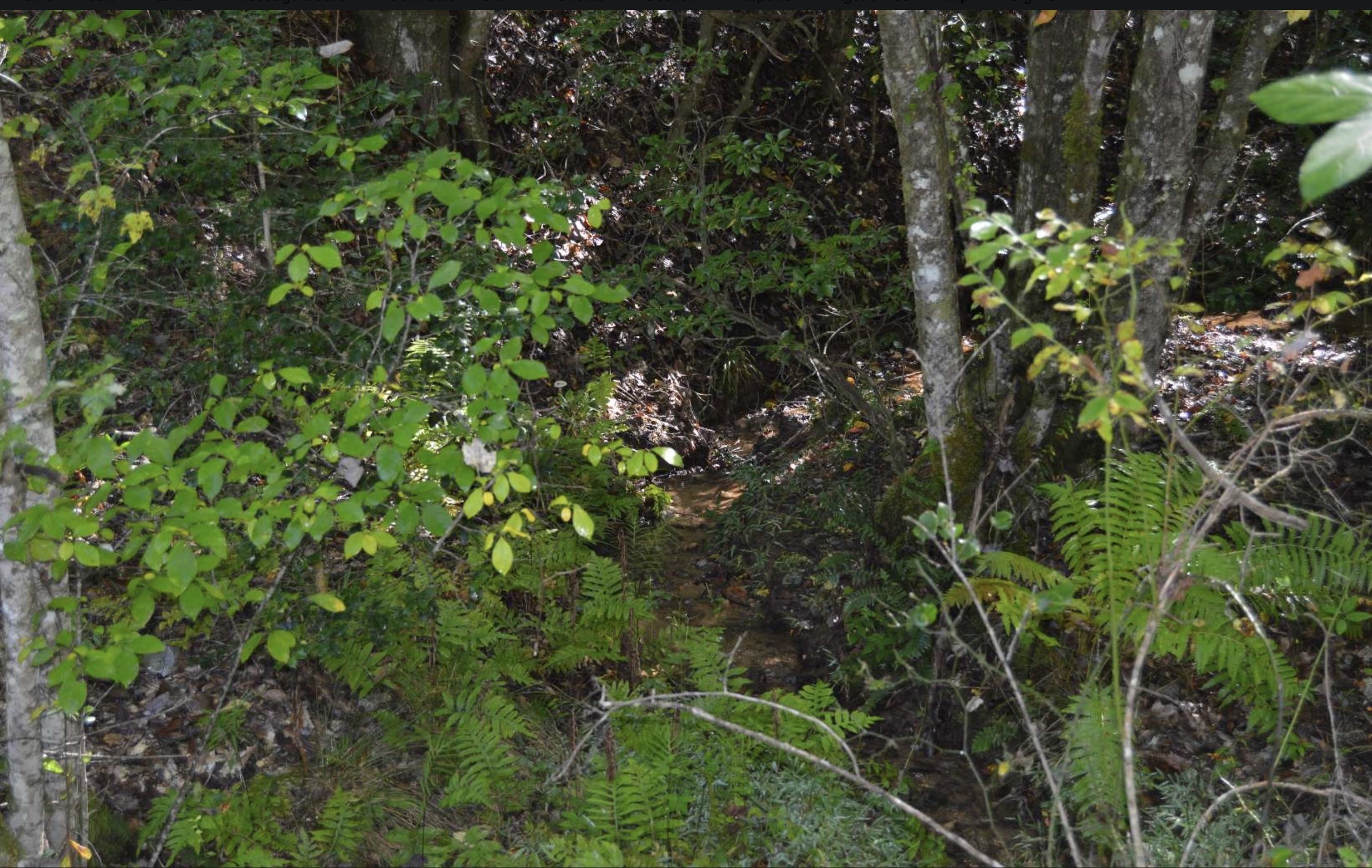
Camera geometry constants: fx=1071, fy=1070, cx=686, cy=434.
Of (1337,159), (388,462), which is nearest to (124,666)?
(388,462)

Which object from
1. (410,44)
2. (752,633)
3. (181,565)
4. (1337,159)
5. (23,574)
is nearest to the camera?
(1337,159)

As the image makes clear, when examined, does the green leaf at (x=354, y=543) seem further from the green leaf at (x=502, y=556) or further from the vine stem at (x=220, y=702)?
the vine stem at (x=220, y=702)

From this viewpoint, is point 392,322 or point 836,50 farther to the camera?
point 836,50

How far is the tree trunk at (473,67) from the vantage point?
6871 mm

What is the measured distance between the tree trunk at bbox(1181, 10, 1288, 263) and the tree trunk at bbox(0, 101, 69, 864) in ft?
14.4

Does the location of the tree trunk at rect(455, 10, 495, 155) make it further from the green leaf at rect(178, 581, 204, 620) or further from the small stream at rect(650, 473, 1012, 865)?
the green leaf at rect(178, 581, 204, 620)

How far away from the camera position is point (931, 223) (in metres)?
4.97

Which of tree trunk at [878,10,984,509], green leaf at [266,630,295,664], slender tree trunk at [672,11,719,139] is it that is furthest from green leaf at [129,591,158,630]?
slender tree trunk at [672,11,719,139]

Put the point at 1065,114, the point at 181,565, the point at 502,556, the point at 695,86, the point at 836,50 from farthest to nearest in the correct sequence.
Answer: the point at 836,50
the point at 695,86
the point at 1065,114
the point at 502,556
the point at 181,565

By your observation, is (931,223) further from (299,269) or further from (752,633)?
(299,269)

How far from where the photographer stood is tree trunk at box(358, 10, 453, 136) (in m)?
6.55

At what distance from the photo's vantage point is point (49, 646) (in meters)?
A: 2.99

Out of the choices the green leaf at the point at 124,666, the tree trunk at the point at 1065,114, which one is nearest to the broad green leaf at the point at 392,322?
the green leaf at the point at 124,666

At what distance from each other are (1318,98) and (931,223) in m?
3.49
